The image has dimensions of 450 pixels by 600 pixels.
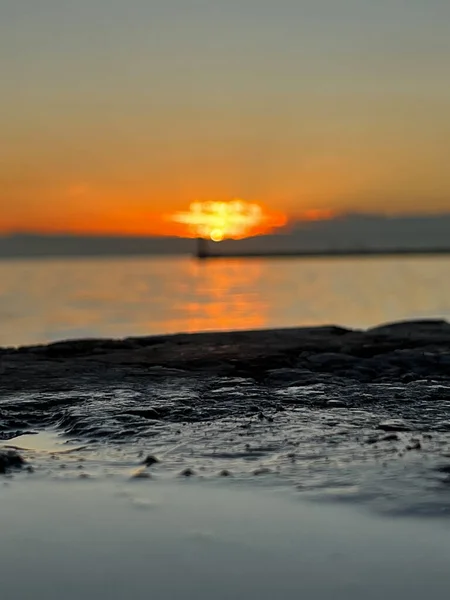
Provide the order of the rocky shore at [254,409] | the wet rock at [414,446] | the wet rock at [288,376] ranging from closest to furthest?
the rocky shore at [254,409] < the wet rock at [414,446] < the wet rock at [288,376]

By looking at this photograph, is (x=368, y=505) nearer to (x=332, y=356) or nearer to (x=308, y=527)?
(x=308, y=527)

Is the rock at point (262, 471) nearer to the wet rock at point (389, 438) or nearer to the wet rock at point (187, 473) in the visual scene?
the wet rock at point (187, 473)

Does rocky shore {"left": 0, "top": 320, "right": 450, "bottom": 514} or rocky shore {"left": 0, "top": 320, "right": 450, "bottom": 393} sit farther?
rocky shore {"left": 0, "top": 320, "right": 450, "bottom": 393}

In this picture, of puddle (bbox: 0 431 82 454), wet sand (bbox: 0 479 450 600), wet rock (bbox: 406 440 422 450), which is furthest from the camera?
puddle (bbox: 0 431 82 454)

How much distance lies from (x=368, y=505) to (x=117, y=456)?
222 cm

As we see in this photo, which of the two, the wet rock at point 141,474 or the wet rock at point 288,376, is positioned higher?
the wet rock at point 288,376

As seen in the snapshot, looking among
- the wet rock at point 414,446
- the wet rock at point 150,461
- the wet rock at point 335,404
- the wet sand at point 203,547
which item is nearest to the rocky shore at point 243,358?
the wet rock at point 335,404

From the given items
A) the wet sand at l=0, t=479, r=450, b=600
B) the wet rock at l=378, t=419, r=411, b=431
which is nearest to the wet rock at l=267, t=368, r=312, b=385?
the wet rock at l=378, t=419, r=411, b=431

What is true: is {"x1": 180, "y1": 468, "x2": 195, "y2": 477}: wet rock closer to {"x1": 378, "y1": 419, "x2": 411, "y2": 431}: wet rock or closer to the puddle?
the puddle

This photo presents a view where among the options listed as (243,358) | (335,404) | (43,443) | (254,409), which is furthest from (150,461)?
(243,358)

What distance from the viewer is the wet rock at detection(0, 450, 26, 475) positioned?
5875mm

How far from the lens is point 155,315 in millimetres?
39625

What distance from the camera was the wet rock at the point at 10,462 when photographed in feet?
19.3

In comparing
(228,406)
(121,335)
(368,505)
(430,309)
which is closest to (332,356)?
(228,406)
